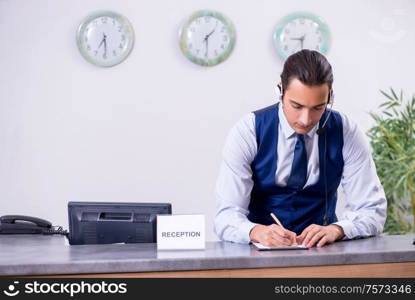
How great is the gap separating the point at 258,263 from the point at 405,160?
2718 mm

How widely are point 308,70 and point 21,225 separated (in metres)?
1.53

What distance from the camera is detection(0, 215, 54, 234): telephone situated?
2.90 meters

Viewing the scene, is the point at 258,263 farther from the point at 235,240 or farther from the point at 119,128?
the point at 119,128

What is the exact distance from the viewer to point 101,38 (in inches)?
175

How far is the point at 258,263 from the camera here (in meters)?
1.86

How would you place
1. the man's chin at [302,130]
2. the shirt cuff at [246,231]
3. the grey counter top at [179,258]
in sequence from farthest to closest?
the man's chin at [302,130] → the shirt cuff at [246,231] → the grey counter top at [179,258]

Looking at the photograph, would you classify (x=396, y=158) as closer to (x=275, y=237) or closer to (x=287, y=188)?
(x=287, y=188)

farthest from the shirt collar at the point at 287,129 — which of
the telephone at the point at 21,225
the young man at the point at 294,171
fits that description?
the telephone at the point at 21,225

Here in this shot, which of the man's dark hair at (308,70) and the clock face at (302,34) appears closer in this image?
the man's dark hair at (308,70)

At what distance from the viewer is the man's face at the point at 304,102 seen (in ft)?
7.47

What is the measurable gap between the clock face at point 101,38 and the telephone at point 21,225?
1.74 metres

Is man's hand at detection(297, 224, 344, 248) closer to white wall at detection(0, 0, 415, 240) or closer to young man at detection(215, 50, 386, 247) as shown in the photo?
young man at detection(215, 50, 386, 247)

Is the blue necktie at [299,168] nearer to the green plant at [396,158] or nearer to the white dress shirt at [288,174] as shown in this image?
the white dress shirt at [288,174]

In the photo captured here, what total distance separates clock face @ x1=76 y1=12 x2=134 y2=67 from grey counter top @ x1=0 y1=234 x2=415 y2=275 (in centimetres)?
245
